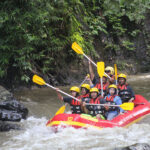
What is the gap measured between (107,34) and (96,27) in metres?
1.44

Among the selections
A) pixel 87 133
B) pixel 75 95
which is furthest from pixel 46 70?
pixel 87 133

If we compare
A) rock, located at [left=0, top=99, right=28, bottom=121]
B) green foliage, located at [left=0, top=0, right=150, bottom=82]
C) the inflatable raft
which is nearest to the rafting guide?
the inflatable raft

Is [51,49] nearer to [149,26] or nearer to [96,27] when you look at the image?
[96,27]

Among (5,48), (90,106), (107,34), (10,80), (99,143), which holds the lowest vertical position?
(99,143)

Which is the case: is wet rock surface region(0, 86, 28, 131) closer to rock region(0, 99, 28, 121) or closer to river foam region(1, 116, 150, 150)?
rock region(0, 99, 28, 121)

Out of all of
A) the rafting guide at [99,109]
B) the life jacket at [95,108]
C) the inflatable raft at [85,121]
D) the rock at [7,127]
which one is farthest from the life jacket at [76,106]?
the rock at [7,127]

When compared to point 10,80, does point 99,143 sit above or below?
below

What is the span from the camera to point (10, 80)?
831cm

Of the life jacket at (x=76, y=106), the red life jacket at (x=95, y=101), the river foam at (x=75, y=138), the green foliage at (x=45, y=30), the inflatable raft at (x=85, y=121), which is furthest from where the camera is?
the green foliage at (x=45, y=30)

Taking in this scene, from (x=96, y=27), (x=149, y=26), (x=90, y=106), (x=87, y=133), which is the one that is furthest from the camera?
(x=149, y=26)

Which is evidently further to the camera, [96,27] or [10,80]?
[96,27]

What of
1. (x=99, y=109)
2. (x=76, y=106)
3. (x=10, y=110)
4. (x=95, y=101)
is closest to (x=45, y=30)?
(x=10, y=110)

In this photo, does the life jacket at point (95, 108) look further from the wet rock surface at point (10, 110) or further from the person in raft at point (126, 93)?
the wet rock surface at point (10, 110)

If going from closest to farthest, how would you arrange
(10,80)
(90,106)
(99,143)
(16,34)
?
(99,143) < (90,106) < (16,34) < (10,80)
